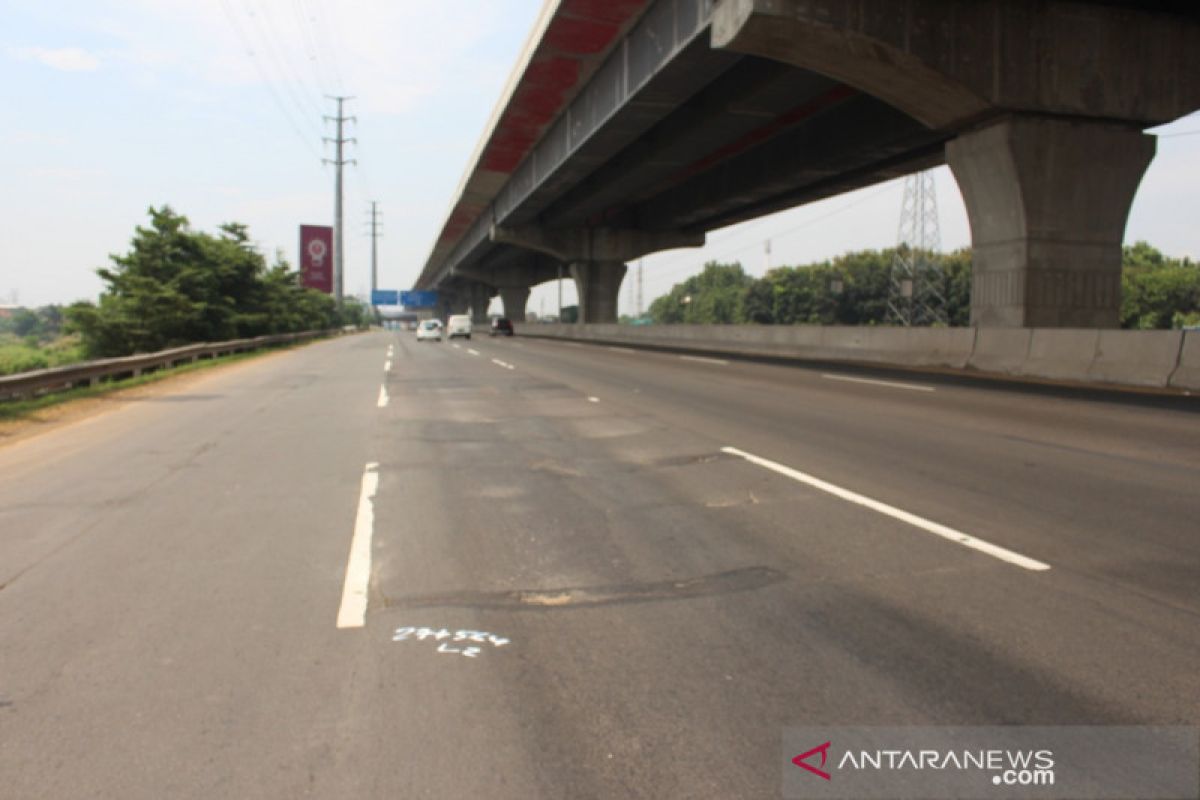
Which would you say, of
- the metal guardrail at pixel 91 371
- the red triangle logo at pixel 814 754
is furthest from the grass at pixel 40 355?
the red triangle logo at pixel 814 754

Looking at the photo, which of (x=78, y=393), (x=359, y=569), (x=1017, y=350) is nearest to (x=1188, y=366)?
(x=1017, y=350)

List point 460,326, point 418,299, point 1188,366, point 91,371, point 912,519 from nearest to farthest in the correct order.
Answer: point 912,519
point 1188,366
point 91,371
point 460,326
point 418,299

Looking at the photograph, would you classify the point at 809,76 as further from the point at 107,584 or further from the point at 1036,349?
the point at 107,584

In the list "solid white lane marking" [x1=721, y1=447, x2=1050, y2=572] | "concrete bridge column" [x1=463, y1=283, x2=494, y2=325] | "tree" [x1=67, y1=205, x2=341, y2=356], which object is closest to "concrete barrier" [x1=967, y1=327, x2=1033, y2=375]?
"solid white lane marking" [x1=721, y1=447, x2=1050, y2=572]

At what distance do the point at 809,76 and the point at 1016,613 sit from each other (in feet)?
64.8

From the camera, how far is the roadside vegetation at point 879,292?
8338cm

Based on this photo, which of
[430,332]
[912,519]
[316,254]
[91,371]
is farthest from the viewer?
[316,254]

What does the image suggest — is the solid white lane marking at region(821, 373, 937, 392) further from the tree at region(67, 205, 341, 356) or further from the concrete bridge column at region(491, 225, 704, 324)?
the concrete bridge column at region(491, 225, 704, 324)

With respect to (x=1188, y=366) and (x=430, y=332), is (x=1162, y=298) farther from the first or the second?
(x=1188, y=366)

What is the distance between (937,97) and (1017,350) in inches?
228

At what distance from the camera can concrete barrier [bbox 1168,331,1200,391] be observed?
13.2m

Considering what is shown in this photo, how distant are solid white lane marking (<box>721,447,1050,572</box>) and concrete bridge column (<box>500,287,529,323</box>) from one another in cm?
8269

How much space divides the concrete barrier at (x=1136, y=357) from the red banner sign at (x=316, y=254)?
64.8m

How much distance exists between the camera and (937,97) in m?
17.4
